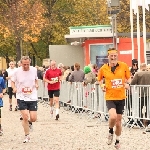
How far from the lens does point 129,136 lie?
47.0 feet

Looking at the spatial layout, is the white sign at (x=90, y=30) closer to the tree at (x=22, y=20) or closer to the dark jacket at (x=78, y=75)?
the tree at (x=22, y=20)

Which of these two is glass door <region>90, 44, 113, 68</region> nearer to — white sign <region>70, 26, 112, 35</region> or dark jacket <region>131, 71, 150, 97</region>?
white sign <region>70, 26, 112, 35</region>

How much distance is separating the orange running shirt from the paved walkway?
99 cm

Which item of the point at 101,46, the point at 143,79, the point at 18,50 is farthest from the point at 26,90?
the point at 18,50

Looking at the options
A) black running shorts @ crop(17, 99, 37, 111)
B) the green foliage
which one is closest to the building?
the green foliage

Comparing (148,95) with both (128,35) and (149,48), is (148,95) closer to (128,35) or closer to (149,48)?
(149,48)

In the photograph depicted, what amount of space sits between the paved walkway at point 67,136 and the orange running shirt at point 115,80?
99cm

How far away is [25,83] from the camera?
13.5 m

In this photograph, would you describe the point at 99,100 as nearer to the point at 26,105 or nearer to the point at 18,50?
the point at 26,105

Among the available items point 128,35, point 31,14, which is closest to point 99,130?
point 128,35

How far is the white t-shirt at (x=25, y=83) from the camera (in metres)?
13.4

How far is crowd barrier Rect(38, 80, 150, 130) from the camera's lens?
16.1 meters

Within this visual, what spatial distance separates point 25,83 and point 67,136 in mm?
1729

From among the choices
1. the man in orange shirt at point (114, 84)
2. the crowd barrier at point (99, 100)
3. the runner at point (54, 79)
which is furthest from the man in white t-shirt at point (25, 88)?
the runner at point (54, 79)
